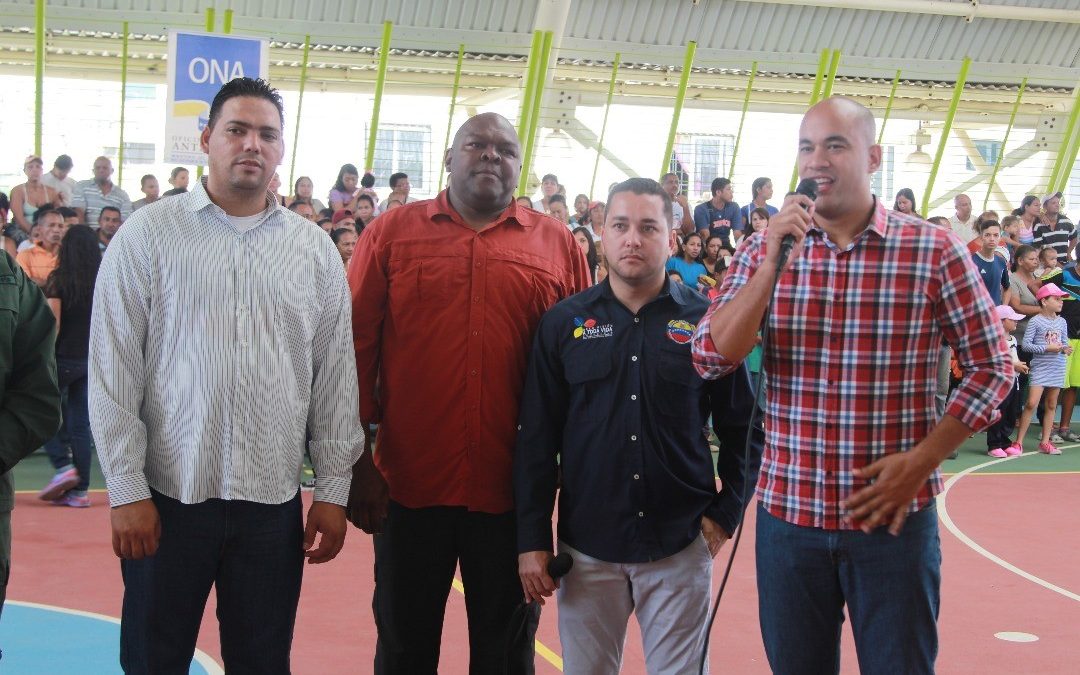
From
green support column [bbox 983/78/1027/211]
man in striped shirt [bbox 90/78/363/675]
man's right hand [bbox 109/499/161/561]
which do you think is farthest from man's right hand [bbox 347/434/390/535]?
green support column [bbox 983/78/1027/211]

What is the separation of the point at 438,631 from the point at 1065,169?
2000 cm

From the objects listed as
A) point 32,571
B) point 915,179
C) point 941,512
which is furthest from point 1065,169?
point 32,571

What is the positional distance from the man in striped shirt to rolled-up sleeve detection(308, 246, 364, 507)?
68 millimetres

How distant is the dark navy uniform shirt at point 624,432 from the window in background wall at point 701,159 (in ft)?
50.5

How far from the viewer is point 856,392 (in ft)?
9.77

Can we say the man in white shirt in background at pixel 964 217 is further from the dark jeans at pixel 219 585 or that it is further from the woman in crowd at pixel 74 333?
the dark jeans at pixel 219 585

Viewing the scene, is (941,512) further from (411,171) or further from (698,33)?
(698,33)

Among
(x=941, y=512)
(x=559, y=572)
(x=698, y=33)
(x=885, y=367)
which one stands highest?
(x=698, y=33)

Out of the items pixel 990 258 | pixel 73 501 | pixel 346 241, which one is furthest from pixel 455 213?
pixel 990 258

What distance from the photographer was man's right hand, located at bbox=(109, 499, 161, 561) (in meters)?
3.09

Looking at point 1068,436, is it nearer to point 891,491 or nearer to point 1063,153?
point 1063,153

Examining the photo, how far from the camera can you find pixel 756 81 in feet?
65.3

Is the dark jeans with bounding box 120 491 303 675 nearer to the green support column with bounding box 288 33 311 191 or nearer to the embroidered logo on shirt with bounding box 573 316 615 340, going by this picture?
the embroidered logo on shirt with bounding box 573 316 615 340

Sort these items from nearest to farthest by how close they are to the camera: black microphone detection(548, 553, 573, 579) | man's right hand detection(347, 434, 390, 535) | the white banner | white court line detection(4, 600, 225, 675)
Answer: black microphone detection(548, 553, 573, 579), man's right hand detection(347, 434, 390, 535), white court line detection(4, 600, 225, 675), the white banner
